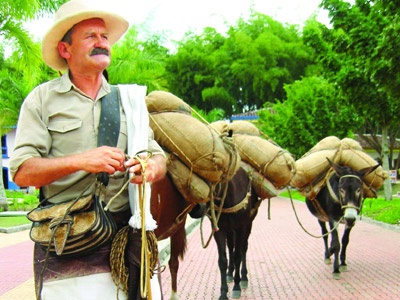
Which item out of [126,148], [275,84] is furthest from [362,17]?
[275,84]

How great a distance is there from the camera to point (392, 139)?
3397cm

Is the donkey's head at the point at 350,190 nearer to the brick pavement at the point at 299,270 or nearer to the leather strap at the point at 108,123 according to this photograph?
the brick pavement at the point at 299,270

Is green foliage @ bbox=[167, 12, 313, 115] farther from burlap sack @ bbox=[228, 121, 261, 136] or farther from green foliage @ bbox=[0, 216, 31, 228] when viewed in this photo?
burlap sack @ bbox=[228, 121, 261, 136]

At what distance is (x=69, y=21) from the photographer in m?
2.92

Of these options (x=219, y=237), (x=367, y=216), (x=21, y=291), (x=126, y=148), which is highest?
(x=126, y=148)

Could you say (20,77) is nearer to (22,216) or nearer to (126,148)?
(22,216)

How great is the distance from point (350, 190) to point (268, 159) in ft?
7.67

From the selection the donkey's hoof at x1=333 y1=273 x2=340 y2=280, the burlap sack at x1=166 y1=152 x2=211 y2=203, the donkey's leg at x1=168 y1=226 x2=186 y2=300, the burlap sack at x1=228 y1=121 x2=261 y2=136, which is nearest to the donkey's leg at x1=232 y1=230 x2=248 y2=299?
the burlap sack at x1=228 y1=121 x2=261 y2=136

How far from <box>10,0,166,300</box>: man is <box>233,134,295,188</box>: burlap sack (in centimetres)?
552

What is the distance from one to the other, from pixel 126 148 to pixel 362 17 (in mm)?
15632

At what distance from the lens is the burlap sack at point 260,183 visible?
847 cm

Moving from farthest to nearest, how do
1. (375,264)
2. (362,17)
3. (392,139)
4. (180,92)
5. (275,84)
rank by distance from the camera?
(180,92) → (275,84) → (392,139) → (362,17) → (375,264)

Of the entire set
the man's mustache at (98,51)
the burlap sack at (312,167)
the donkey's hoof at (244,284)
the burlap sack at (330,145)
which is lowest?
the donkey's hoof at (244,284)

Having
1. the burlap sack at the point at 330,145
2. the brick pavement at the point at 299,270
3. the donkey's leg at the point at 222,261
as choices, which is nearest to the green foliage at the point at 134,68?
the brick pavement at the point at 299,270
